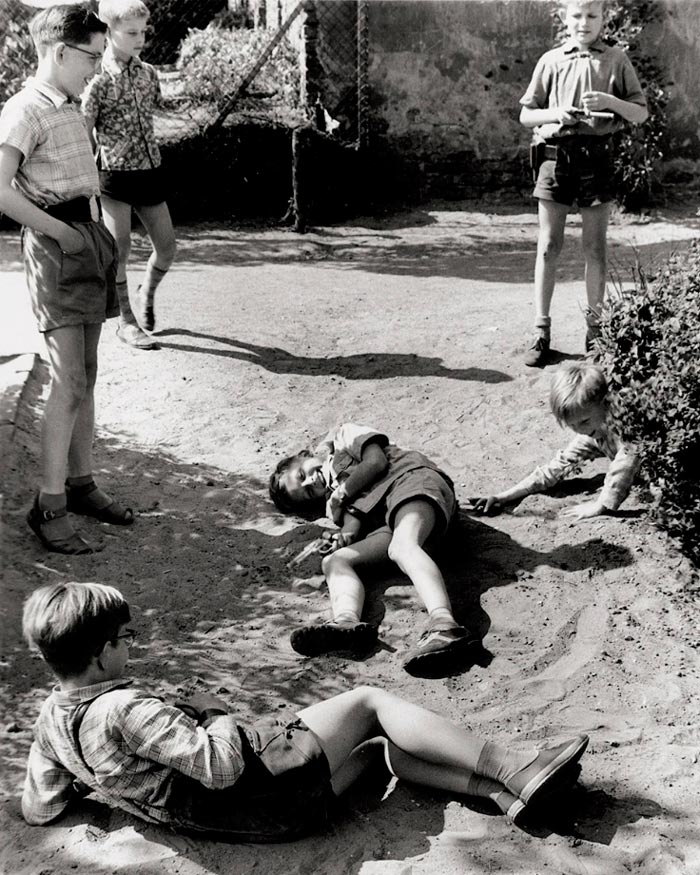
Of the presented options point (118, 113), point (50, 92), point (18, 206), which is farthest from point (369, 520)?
point (118, 113)

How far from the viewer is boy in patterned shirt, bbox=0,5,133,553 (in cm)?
439

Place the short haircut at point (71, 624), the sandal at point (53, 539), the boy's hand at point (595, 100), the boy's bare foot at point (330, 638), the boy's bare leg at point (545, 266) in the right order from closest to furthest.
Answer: the short haircut at point (71, 624) < the boy's bare foot at point (330, 638) < the sandal at point (53, 539) < the boy's hand at point (595, 100) < the boy's bare leg at point (545, 266)

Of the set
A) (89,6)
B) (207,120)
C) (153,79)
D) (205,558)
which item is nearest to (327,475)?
Result: (205,558)

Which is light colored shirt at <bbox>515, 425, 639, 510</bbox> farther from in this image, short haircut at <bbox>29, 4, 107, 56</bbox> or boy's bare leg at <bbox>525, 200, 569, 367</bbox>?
short haircut at <bbox>29, 4, 107, 56</bbox>

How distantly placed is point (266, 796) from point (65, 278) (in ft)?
7.88

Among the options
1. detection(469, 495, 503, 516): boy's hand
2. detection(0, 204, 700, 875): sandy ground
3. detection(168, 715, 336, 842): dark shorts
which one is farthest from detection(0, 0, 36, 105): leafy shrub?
detection(168, 715, 336, 842): dark shorts

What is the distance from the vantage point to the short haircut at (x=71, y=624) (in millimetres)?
3033

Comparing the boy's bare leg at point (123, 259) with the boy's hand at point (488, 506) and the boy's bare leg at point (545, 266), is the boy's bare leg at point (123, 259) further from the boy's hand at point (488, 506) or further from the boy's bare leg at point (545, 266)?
the boy's hand at point (488, 506)

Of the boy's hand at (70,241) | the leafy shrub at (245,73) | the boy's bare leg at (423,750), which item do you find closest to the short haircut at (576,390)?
the boy's bare leg at (423,750)

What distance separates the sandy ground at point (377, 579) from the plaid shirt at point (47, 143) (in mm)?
1516

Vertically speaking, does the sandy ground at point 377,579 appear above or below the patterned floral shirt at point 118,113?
below

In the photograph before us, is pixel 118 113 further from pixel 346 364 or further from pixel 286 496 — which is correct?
pixel 286 496

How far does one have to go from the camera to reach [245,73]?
37.8 ft

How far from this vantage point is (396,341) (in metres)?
7.33
